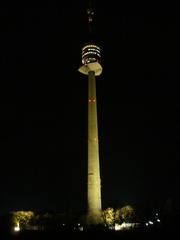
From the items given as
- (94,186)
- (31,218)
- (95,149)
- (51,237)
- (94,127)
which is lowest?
(51,237)

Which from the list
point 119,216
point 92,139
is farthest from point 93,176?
point 119,216

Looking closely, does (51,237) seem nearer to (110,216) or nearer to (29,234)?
(29,234)

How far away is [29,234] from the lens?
2498 cm

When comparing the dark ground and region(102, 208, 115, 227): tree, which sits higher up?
region(102, 208, 115, 227): tree

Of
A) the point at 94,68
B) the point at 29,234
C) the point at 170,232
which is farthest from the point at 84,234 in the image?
the point at 94,68

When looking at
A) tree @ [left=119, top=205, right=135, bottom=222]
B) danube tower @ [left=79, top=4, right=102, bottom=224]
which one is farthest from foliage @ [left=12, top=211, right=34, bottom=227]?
tree @ [left=119, top=205, right=135, bottom=222]

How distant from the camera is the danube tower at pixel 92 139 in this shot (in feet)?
294

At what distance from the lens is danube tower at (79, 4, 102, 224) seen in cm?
8950

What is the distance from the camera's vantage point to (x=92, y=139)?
9606cm

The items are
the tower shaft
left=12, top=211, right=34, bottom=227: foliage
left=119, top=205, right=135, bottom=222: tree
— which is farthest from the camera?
the tower shaft

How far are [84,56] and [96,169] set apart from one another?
39.0m

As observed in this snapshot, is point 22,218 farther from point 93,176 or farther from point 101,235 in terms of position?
point 101,235

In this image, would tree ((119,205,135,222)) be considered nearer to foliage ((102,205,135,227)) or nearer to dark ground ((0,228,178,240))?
foliage ((102,205,135,227))

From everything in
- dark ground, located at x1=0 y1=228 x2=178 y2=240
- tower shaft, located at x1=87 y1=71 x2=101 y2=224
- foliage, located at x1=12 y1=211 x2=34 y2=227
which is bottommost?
dark ground, located at x1=0 y1=228 x2=178 y2=240
